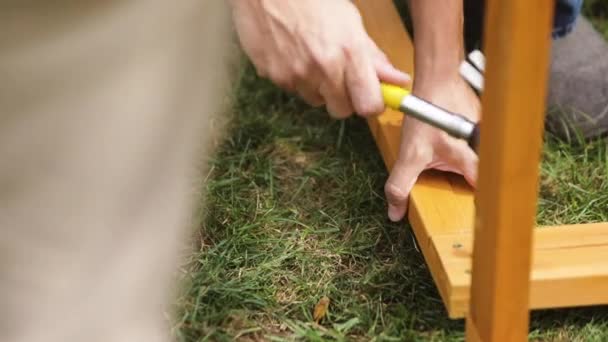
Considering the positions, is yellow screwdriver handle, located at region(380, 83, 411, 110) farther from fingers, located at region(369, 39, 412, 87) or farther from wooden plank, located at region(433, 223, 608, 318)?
wooden plank, located at region(433, 223, 608, 318)

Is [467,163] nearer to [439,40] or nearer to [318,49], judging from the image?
[439,40]

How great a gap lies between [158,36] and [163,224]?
0.12 m

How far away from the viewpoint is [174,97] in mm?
594

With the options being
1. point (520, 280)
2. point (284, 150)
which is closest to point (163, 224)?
point (520, 280)

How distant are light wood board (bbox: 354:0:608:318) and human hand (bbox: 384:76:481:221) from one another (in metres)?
0.02

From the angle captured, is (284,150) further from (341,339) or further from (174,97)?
(174,97)

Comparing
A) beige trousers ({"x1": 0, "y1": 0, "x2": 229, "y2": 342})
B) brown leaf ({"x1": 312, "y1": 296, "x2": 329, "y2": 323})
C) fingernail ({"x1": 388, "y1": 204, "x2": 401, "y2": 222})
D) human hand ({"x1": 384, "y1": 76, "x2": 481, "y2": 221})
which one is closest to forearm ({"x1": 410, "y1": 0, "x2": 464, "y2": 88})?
human hand ({"x1": 384, "y1": 76, "x2": 481, "y2": 221})

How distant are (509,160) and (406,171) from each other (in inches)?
15.6

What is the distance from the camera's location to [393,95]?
1008mm

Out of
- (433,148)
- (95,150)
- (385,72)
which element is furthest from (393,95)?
(95,150)

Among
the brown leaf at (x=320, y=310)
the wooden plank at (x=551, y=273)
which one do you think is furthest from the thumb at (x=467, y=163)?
the brown leaf at (x=320, y=310)

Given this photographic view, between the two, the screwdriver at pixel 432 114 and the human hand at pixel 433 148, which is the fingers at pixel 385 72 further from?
the human hand at pixel 433 148

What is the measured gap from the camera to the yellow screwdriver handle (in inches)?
39.6

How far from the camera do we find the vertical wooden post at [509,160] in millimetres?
736
